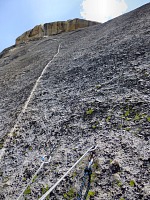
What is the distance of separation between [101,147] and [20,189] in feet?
3.81

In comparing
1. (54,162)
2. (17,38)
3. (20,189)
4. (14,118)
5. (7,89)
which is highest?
(17,38)

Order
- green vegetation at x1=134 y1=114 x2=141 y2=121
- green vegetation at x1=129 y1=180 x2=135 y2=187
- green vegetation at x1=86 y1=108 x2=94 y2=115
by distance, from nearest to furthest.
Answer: green vegetation at x1=129 y1=180 x2=135 y2=187, green vegetation at x1=134 y1=114 x2=141 y2=121, green vegetation at x1=86 y1=108 x2=94 y2=115

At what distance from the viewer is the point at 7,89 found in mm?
6324

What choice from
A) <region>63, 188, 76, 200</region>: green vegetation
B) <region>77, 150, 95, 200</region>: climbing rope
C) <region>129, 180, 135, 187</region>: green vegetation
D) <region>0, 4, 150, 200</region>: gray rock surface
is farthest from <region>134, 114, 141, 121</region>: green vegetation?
<region>63, 188, 76, 200</region>: green vegetation

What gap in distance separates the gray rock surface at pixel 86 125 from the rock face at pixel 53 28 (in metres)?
18.6

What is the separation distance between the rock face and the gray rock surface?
18.6m

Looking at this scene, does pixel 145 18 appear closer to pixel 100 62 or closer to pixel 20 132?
pixel 100 62

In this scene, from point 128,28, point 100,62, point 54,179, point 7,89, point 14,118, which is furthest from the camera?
point 128,28

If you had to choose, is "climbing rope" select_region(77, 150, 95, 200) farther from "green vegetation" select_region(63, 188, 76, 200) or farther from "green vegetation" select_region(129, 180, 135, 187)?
"green vegetation" select_region(129, 180, 135, 187)

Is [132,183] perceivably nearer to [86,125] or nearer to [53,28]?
[86,125]

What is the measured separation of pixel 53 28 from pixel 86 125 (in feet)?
74.9

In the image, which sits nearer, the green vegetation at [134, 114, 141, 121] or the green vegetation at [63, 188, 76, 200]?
the green vegetation at [63, 188, 76, 200]

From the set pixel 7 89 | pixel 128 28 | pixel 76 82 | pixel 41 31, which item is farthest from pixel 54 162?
pixel 41 31

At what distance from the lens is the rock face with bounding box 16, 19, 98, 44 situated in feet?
77.3
